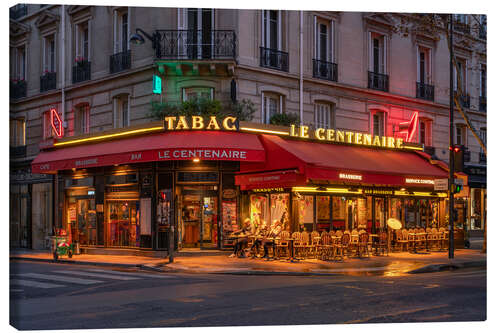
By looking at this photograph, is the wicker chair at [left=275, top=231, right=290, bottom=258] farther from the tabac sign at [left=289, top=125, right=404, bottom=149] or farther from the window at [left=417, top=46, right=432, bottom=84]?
the window at [left=417, top=46, right=432, bottom=84]

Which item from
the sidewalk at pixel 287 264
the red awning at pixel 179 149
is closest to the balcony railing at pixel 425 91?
the sidewalk at pixel 287 264

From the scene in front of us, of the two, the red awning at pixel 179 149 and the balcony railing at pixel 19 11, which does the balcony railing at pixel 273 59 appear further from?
the balcony railing at pixel 19 11

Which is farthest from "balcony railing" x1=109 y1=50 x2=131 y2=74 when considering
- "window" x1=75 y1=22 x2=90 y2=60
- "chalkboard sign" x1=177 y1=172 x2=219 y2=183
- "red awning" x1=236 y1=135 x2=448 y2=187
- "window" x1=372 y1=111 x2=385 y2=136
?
"window" x1=372 y1=111 x2=385 y2=136

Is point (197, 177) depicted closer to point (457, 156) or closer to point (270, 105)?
point (270, 105)

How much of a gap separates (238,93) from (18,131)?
32.2 ft

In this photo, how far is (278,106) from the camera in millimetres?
20359

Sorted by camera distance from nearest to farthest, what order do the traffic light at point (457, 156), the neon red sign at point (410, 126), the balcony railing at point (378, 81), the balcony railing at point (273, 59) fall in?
1. the traffic light at point (457, 156)
2. the balcony railing at point (273, 59)
3. the balcony railing at point (378, 81)
4. the neon red sign at point (410, 126)

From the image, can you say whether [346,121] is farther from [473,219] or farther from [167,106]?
[473,219]

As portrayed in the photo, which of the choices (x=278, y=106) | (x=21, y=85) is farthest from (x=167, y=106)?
(x=21, y=85)

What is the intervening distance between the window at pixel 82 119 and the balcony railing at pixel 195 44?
15.8 ft

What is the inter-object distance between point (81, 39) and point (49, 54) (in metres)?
1.65

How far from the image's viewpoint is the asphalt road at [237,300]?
27.6ft

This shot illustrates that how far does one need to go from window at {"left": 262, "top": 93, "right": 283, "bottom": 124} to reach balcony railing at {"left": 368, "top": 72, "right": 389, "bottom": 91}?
13.2ft

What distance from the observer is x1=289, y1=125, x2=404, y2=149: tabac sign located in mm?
19703
